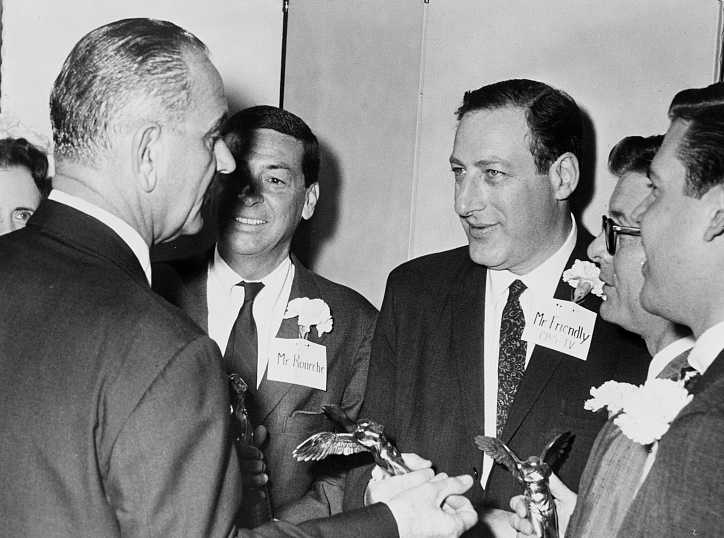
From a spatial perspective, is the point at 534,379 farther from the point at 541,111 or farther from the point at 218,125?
the point at 218,125

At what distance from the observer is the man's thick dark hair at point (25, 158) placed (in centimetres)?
266

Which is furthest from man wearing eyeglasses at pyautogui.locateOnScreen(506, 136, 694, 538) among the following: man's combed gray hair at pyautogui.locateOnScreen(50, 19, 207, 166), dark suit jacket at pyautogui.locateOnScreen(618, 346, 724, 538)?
man's combed gray hair at pyautogui.locateOnScreen(50, 19, 207, 166)

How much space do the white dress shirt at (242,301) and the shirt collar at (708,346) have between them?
1.66m

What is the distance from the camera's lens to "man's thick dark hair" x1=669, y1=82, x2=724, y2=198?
162 cm

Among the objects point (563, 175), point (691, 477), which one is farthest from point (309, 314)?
point (691, 477)

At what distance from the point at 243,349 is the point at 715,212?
1.75m

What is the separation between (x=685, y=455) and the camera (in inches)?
49.9

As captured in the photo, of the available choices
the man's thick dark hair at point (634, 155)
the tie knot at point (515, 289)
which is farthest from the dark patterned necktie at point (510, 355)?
the man's thick dark hair at point (634, 155)

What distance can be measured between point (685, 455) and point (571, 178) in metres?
1.67

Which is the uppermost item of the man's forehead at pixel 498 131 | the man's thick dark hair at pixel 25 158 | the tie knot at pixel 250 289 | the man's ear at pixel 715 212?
the man's forehead at pixel 498 131

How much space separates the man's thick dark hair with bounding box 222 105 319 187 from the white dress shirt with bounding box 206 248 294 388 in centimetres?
39

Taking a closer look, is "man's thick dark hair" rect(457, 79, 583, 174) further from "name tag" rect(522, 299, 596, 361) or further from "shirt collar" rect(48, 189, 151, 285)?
"shirt collar" rect(48, 189, 151, 285)

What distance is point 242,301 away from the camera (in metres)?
3.05

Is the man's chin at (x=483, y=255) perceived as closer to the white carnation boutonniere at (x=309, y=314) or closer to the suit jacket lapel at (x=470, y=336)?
the suit jacket lapel at (x=470, y=336)
